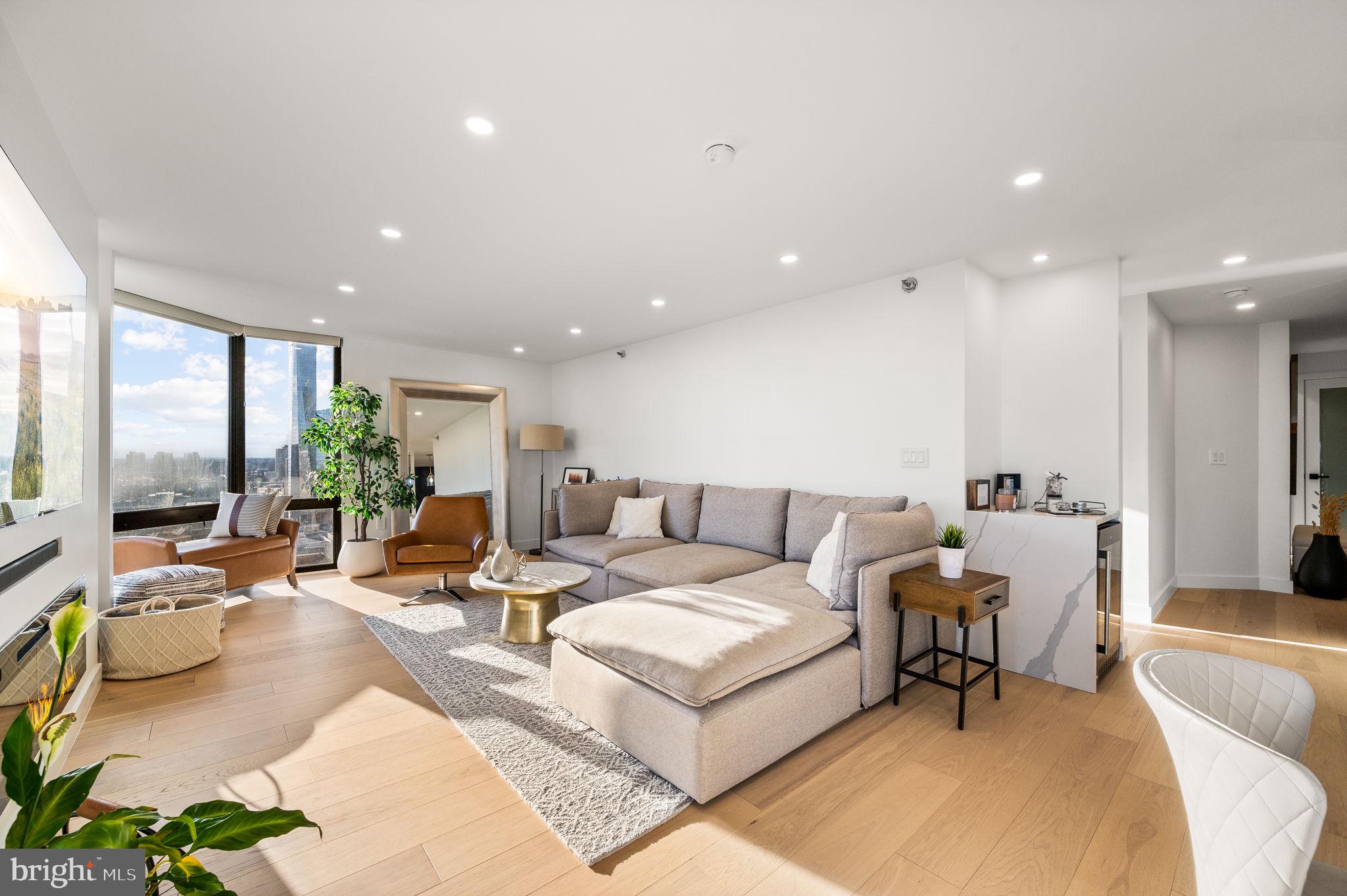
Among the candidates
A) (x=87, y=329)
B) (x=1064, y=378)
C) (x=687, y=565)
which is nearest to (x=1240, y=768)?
(x=687, y=565)

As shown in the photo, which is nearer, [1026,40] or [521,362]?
[1026,40]

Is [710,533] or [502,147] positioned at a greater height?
[502,147]

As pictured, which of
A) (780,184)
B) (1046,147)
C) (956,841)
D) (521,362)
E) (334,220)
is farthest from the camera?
(521,362)

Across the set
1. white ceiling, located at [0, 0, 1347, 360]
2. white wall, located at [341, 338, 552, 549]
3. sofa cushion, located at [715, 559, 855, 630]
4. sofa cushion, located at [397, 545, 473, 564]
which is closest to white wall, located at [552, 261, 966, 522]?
white ceiling, located at [0, 0, 1347, 360]

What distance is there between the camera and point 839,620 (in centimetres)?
257

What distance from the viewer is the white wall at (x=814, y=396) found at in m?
3.42

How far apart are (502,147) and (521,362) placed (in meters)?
4.93

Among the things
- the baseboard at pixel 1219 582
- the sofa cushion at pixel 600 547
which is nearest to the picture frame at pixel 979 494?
the sofa cushion at pixel 600 547

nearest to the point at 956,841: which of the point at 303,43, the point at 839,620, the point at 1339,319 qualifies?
the point at 839,620

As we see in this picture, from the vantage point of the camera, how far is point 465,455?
653 centimetres

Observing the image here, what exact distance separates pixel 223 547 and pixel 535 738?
3.42 meters

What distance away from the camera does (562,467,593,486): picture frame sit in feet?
21.5

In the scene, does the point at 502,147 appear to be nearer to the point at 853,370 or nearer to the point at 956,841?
the point at 853,370

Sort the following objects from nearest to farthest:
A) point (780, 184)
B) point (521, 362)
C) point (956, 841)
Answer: point (956, 841) → point (780, 184) → point (521, 362)
